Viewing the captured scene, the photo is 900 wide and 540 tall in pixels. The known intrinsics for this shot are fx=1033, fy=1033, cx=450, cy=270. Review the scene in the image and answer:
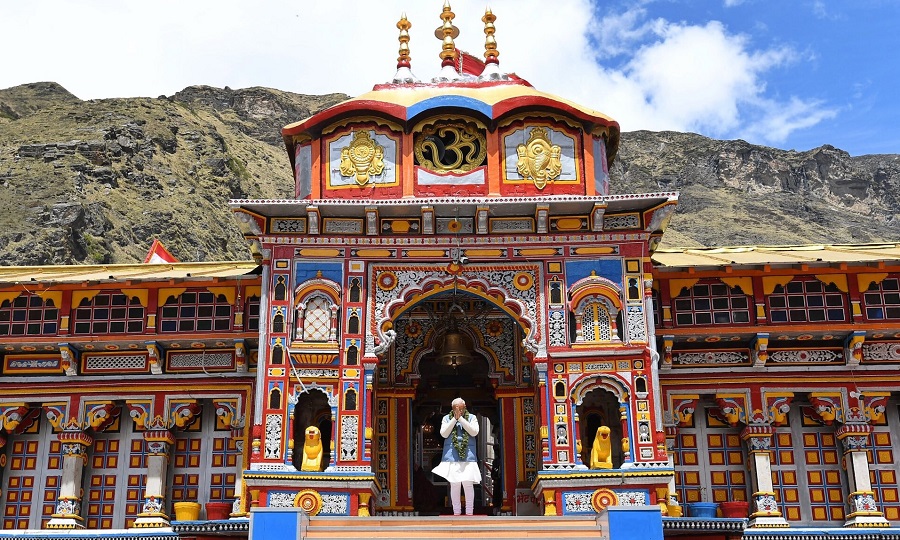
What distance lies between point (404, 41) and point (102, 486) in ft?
36.1

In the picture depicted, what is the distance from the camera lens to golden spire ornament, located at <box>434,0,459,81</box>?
70.4 feet

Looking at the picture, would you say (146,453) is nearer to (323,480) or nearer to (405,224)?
(323,480)

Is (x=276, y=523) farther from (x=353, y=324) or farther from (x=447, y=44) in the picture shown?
(x=447, y=44)

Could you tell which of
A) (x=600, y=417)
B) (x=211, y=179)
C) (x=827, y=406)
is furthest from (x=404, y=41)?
(x=211, y=179)

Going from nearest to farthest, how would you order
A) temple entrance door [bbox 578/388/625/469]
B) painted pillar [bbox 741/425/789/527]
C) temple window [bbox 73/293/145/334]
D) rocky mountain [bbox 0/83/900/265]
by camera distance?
temple entrance door [bbox 578/388/625/469] < painted pillar [bbox 741/425/789/527] < temple window [bbox 73/293/145/334] < rocky mountain [bbox 0/83/900/265]

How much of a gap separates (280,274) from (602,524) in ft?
23.8

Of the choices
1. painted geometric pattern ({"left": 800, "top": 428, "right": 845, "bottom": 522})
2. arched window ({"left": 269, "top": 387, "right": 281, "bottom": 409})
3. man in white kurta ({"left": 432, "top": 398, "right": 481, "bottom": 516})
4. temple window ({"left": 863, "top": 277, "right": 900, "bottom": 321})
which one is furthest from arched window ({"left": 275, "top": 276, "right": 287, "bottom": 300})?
temple window ({"left": 863, "top": 277, "right": 900, "bottom": 321})

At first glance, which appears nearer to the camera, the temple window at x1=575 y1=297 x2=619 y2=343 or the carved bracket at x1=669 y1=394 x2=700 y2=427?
the temple window at x1=575 y1=297 x2=619 y2=343

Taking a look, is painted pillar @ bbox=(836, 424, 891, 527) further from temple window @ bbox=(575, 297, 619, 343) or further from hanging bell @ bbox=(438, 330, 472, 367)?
hanging bell @ bbox=(438, 330, 472, 367)

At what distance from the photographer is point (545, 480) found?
17.8 m

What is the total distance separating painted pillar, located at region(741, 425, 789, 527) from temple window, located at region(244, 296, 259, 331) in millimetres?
10064

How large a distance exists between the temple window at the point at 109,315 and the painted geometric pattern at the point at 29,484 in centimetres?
255

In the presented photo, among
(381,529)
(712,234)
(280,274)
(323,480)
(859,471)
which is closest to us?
(381,529)

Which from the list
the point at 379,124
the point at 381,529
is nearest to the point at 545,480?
the point at 381,529
